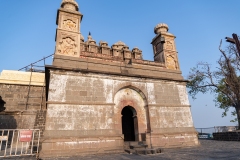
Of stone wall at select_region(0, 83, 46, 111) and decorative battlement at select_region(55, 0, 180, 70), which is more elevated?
decorative battlement at select_region(55, 0, 180, 70)

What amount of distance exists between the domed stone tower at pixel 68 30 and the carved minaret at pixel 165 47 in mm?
6055

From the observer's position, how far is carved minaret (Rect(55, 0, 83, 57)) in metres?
9.42

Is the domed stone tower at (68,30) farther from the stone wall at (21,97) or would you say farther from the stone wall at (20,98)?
the stone wall at (21,97)

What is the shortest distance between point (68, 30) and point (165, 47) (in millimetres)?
6980

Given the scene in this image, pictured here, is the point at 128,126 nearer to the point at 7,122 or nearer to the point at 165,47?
the point at 165,47

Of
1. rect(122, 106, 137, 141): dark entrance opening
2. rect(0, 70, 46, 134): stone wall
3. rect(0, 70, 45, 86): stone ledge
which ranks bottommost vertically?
rect(122, 106, 137, 141): dark entrance opening

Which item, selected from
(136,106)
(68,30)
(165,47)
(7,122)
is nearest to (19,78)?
(7,122)

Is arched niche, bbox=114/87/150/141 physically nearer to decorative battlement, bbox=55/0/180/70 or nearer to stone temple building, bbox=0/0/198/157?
stone temple building, bbox=0/0/198/157

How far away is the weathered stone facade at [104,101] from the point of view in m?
7.73

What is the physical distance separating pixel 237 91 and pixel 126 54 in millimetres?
11570

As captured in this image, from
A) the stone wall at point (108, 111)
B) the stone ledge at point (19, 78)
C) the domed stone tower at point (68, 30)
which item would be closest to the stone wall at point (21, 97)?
the stone ledge at point (19, 78)

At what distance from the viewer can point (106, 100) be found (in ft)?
29.2

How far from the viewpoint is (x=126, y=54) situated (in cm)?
1933

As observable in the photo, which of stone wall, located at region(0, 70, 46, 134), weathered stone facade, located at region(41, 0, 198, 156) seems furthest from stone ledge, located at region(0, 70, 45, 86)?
weathered stone facade, located at region(41, 0, 198, 156)
